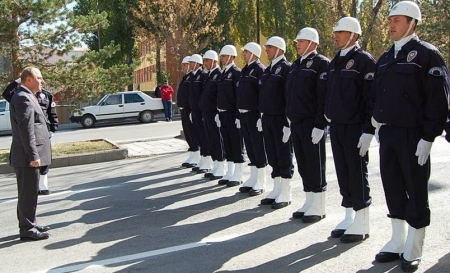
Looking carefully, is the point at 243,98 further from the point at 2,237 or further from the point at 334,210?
the point at 2,237

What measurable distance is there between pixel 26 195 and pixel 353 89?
4.06m

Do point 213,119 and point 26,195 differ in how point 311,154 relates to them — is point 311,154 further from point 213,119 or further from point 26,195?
point 213,119

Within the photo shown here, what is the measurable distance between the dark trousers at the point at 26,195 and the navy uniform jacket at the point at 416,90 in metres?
4.13

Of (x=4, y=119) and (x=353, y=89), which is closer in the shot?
(x=353, y=89)

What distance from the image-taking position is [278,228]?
21.9 ft

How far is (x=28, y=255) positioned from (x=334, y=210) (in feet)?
12.9

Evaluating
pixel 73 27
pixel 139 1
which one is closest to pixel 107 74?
pixel 73 27

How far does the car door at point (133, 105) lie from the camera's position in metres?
26.8

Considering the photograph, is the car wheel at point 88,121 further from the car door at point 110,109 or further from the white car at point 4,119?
the white car at point 4,119

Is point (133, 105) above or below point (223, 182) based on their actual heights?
above

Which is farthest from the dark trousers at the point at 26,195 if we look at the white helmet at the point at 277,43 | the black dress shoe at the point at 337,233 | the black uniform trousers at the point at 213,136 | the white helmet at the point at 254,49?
the black uniform trousers at the point at 213,136

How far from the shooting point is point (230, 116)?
32.5 feet

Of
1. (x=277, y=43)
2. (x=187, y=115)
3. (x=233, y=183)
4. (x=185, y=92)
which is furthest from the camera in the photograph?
(x=187, y=115)

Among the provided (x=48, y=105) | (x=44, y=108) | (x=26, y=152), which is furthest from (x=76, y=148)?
(x=26, y=152)
